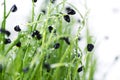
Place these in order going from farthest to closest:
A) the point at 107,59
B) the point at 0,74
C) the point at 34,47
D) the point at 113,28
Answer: the point at 113,28 → the point at 107,59 → the point at 34,47 → the point at 0,74

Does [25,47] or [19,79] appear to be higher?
[25,47]

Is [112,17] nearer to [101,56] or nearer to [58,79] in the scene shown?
[101,56]

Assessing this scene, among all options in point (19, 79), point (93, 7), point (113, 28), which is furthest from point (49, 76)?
point (93, 7)

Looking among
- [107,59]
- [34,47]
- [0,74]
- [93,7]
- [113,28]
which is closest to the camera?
[0,74]

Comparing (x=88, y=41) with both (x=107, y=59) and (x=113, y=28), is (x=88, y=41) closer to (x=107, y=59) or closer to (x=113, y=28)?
(x=107, y=59)

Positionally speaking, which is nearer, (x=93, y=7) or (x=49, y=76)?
(x=49, y=76)

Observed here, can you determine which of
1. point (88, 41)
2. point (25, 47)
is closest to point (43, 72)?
point (25, 47)
